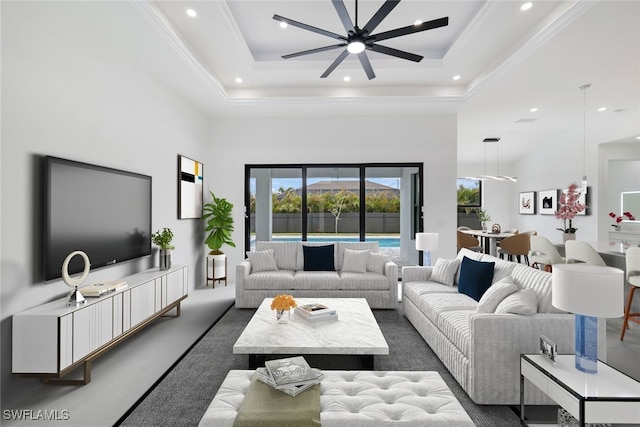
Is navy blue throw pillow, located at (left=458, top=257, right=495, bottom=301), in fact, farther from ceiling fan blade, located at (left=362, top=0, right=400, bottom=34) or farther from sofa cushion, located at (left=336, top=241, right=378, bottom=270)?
ceiling fan blade, located at (left=362, top=0, right=400, bottom=34)

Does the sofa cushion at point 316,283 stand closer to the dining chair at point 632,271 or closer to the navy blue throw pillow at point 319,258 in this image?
the navy blue throw pillow at point 319,258

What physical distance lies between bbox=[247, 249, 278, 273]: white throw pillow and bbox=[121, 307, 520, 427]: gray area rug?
0.80 meters

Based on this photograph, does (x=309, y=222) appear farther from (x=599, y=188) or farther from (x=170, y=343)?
(x=599, y=188)

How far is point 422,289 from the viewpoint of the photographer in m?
3.62

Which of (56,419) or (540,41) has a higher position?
(540,41)

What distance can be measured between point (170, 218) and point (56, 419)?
2829 mm

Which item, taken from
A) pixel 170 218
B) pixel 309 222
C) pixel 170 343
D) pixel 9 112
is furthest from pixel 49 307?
pixel 309 222

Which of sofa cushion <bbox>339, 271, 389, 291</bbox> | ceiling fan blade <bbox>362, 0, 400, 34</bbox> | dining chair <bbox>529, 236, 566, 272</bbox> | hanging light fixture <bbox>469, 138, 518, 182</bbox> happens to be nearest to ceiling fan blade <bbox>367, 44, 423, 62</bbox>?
ceiling fan blade <bbox>362, 0, 400, 34</bbox>

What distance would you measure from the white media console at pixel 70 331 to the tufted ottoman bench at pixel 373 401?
126 cm

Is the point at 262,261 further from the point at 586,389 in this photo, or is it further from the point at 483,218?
the point at 483,218

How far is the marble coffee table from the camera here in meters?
2.37

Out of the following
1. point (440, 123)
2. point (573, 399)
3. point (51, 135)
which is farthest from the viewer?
point (440, 123)

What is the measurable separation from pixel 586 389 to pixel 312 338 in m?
1.66

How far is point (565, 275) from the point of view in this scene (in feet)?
5.81
